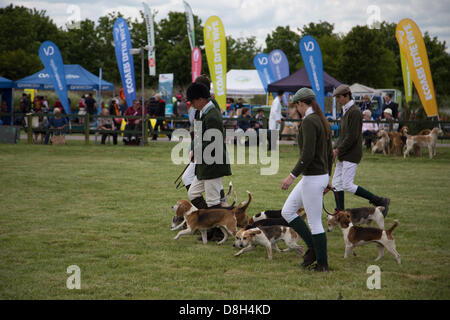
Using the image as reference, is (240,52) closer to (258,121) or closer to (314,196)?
(258,121)

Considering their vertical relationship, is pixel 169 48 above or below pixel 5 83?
above

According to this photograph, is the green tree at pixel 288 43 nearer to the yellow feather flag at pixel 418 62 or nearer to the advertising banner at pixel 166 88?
the advertising banner at pixel 166 88

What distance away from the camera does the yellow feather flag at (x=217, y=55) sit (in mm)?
24062

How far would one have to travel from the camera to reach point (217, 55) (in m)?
24.3

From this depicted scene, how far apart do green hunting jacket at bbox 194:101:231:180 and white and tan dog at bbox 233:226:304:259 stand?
0.91m

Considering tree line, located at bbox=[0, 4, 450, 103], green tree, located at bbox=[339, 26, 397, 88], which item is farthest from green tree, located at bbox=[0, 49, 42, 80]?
green tree, located at bbox=[339, 26, 397, 88]

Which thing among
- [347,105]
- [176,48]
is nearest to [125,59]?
[347,105]

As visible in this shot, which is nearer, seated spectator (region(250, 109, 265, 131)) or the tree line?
seated spectator (region(250, 109, 265, 131))

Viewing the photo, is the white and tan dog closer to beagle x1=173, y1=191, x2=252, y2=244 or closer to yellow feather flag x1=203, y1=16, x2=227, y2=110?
beagle x1=173, y1=191, x2=252, y2=244

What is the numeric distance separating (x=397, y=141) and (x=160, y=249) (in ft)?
48.3

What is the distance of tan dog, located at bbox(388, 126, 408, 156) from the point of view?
63.0 ft
